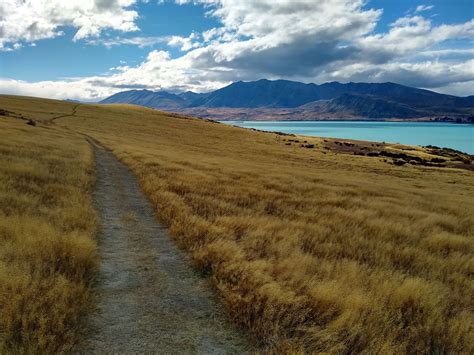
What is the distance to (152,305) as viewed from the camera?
512 centimetres

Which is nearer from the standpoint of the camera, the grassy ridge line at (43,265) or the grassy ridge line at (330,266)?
the grassy ridge line at (43,265)

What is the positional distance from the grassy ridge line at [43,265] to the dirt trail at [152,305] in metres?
0.36

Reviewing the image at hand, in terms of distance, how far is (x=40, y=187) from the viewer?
11.8 metres

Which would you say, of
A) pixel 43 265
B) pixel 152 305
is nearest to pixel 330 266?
pixel 152 305

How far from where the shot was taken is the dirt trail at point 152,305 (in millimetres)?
4258

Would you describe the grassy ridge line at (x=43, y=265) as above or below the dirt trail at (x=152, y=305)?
above

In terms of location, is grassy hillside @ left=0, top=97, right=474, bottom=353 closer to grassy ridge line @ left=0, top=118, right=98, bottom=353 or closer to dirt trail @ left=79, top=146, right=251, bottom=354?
dirt trail @ left=79, top=146, right=251, bottom=354

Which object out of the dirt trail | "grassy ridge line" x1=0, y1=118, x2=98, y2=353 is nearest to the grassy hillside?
the dirt trail

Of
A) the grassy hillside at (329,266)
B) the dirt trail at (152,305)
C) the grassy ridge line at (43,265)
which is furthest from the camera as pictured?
the grassy hillside at (329,266)

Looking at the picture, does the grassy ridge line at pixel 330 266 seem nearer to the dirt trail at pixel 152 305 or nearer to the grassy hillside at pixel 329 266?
the grassy hillside at pixel 329 266

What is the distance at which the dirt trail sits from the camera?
426 centimetres

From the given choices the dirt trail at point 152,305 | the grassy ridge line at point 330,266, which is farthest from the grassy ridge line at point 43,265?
the grassy ridge line at point 330,266

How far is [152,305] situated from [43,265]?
7.27 feet

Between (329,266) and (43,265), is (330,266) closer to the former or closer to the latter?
(329,266)
